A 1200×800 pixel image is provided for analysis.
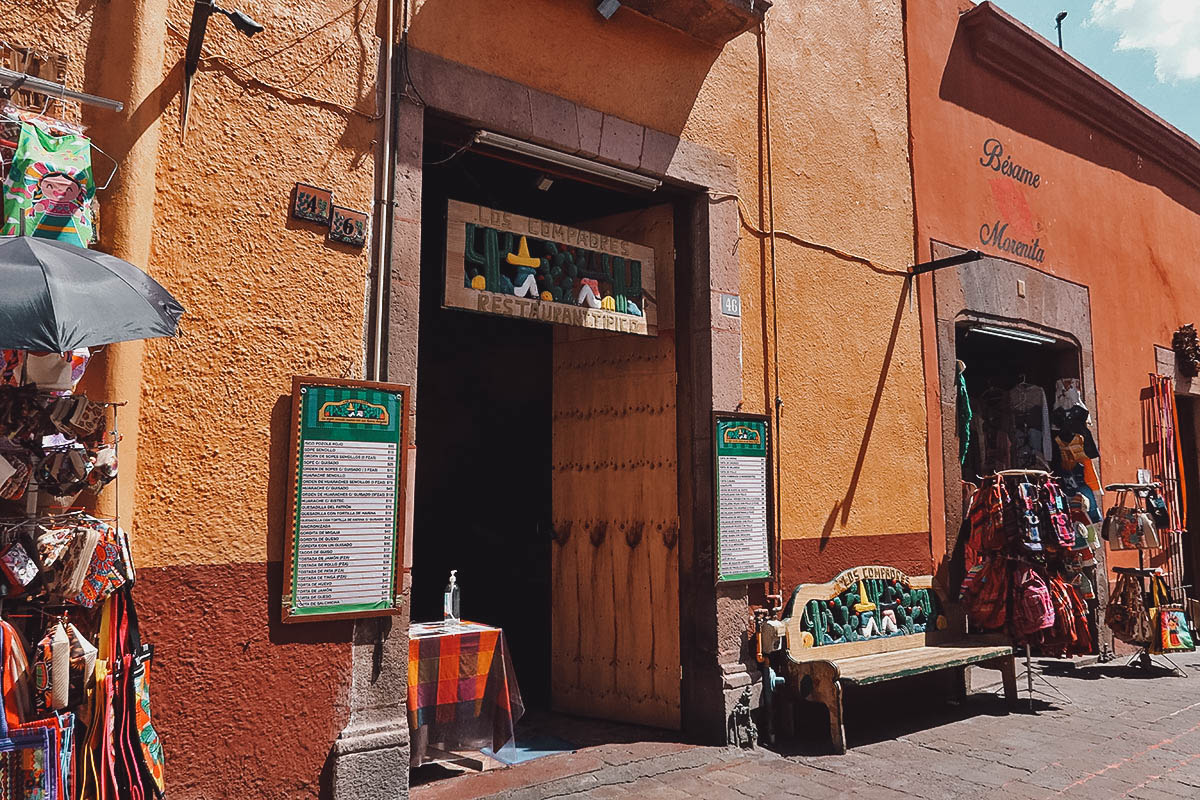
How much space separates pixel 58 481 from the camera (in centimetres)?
282

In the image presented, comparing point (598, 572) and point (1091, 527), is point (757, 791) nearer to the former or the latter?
point (598, 572)

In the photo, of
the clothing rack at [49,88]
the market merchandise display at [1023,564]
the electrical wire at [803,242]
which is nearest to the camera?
the clothing rack at [49,88]

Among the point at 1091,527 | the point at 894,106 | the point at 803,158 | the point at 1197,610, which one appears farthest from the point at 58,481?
the point at 1197,610

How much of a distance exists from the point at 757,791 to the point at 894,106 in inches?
195

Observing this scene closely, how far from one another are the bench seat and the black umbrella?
3.89m

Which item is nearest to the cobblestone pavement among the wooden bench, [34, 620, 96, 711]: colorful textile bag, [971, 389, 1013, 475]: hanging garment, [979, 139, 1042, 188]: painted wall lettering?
the wooden bench

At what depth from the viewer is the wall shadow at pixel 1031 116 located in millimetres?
7215

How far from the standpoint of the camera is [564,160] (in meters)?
4.65

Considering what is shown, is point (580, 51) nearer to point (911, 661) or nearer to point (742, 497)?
point (742, 497)

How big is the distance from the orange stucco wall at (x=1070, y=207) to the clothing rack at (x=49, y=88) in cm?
540

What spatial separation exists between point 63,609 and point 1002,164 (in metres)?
7.45

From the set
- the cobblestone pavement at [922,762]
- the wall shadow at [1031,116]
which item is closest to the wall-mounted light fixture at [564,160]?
the cobblestone pavement at [922,762]

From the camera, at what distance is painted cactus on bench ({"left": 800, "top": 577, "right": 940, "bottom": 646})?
17.4ft

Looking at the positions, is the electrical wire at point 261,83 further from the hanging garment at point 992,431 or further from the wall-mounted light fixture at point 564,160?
the hanging garment at point 992,431
